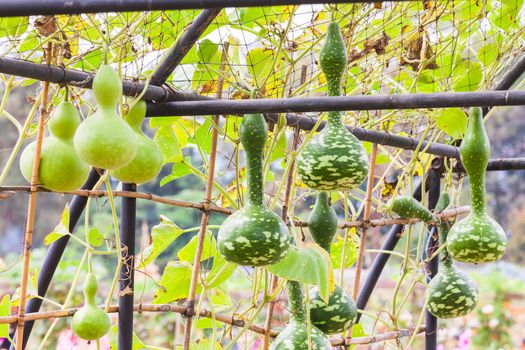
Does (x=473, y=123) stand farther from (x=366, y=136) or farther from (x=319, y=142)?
(x=319, y=142)

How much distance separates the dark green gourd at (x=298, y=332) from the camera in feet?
3.34

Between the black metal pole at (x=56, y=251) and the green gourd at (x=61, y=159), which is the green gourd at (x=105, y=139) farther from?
the black metal pole at (x=56, y=251)

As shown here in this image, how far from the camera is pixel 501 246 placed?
3.84 feet

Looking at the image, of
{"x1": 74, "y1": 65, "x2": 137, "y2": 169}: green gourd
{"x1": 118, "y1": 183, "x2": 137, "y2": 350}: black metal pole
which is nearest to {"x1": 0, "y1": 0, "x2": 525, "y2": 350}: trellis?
{"x1": 118, "y1": 183, "x2": 137, "y2": 350}: black metal pole

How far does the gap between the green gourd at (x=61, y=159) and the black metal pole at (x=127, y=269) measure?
0.25 meters

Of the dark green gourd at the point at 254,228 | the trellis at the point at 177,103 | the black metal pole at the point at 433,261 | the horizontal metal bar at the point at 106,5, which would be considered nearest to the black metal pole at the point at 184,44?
the trellis at the point at 177,103

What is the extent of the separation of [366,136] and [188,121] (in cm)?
39

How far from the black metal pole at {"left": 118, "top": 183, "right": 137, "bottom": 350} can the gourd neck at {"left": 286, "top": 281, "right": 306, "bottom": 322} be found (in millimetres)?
234

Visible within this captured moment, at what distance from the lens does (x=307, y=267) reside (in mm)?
905

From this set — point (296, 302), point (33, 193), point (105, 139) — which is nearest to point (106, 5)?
point (105, 139)

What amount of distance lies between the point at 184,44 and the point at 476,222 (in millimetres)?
599

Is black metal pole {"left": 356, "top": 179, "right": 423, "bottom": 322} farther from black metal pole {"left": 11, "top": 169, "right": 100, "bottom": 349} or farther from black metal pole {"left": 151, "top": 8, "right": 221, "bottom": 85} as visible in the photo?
black metal pole {"left": 151, "top": 8, "right": 221, "bottom": 85}

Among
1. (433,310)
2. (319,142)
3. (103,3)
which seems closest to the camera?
(103,3)

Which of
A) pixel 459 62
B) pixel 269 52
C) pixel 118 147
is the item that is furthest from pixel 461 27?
pixel 118 147
